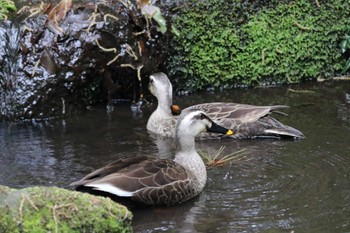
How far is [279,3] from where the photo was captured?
1262 cm

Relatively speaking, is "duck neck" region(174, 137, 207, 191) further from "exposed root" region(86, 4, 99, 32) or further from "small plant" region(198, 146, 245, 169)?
"exposed root" region(86, 4, 99, 32)

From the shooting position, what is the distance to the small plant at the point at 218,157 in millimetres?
8586

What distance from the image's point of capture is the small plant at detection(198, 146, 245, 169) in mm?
8586

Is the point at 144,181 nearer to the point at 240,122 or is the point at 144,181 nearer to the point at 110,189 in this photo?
the point at 110,189

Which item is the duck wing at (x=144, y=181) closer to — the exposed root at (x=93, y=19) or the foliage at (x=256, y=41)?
the exposed root at (x=93, y=19)

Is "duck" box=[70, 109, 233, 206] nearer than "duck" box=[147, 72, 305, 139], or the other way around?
"duck" box=[70, 109, 233, 206]

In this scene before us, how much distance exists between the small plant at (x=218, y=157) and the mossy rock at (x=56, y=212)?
2666mm

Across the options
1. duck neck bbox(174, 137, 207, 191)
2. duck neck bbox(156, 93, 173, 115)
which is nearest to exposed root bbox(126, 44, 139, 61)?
duck neck bbox(156, 93, 173, 115)

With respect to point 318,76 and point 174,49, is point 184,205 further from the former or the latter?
point 318,76

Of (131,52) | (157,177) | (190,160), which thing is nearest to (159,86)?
(131,52)

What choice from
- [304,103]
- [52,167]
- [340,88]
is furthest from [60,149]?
[340,88]

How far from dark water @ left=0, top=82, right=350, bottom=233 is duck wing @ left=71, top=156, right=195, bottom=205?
5.8 inches

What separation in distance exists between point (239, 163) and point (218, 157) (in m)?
0.41

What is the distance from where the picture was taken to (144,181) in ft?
23.7
